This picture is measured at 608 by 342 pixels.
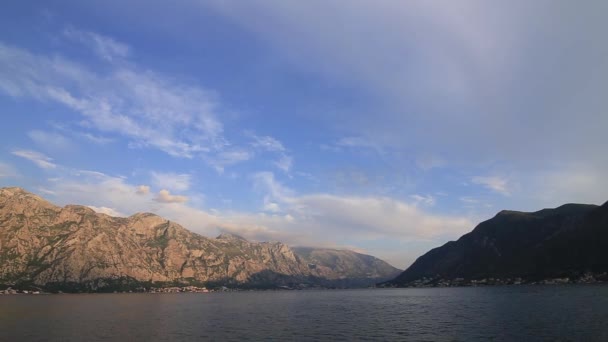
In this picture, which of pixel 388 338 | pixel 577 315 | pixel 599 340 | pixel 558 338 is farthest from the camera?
pixel 577 315

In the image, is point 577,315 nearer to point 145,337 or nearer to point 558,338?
point 558,338

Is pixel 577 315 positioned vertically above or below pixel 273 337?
above

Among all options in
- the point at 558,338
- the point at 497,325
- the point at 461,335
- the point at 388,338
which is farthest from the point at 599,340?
the point at 388,338

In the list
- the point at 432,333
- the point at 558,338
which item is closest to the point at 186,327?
the point at 432,333

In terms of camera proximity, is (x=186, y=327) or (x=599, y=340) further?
(x=186, y=327)

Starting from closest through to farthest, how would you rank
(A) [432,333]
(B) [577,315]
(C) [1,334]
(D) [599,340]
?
1. (D) [599,340]
2. (A) [432,333]
3. (C) [1,334]
4. (B) [577,315]

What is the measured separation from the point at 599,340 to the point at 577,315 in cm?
4567

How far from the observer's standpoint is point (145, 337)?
302ft

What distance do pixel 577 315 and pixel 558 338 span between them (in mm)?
43245

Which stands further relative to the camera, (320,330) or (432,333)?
(320,330)

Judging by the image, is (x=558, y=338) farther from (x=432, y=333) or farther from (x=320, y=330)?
(x=320, y=330)

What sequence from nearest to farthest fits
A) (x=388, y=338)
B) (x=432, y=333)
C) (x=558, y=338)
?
(x=558, y=338), (x=388, y=338), (x=432, y=333)

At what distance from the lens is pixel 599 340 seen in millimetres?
68812

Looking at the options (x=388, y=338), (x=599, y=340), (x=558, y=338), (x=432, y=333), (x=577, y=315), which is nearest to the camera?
(x=599, y=340)
